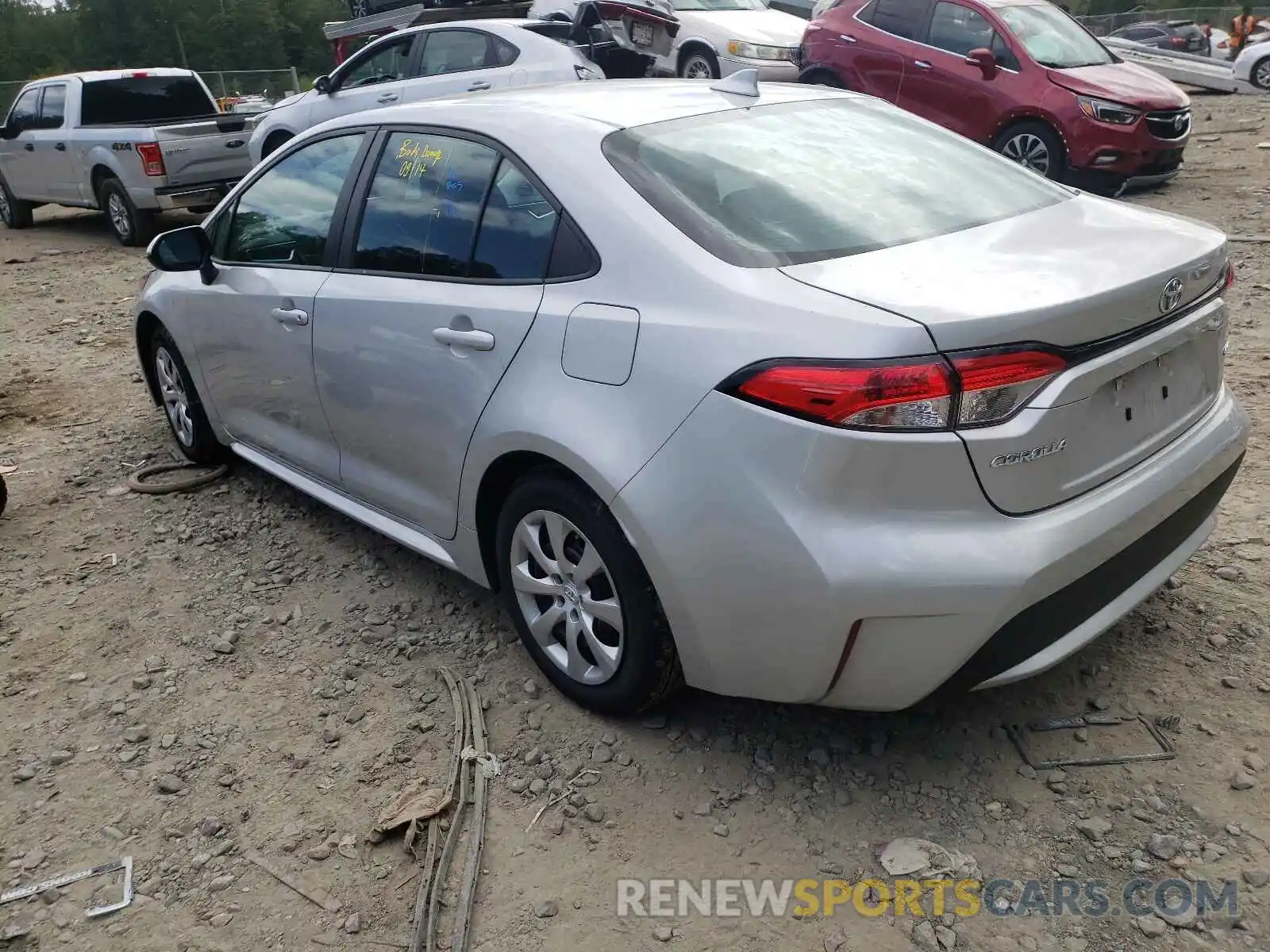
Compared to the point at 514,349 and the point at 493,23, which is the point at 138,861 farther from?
the point at 493,23

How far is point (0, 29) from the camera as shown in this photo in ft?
183

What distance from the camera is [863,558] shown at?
221cm

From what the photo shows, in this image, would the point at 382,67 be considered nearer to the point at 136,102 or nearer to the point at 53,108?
the point at 136,102

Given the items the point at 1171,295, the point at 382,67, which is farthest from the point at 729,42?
the point at 1171,295

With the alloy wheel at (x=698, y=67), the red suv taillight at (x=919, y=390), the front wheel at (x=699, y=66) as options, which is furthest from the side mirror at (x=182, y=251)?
the alloy wheel at (x=698, y=67)

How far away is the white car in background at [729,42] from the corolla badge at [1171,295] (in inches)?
366

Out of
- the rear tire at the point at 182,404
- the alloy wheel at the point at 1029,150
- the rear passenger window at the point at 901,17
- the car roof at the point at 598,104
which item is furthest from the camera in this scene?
the rear passenger window at the point at 901,17

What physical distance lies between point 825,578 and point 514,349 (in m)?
1.09

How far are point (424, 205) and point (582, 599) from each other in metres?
1.36

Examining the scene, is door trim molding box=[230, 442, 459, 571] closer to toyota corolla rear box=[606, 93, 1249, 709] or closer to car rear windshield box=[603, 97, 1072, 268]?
toyota corolla rear box=[606, 93, 1249, 709]

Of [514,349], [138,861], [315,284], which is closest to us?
[138,861]

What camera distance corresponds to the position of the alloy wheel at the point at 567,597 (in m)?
2.78

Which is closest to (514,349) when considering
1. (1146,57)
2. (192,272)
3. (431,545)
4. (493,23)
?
(431,545)

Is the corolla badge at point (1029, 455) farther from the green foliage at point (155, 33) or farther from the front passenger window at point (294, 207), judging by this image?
the green foliage at point (155, 33)
